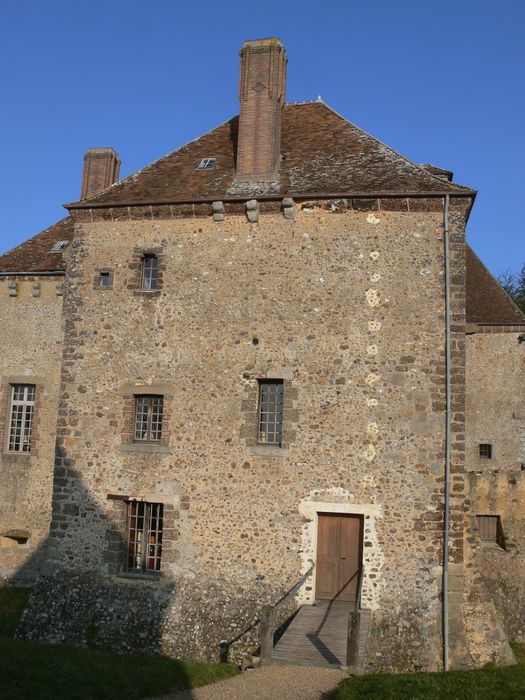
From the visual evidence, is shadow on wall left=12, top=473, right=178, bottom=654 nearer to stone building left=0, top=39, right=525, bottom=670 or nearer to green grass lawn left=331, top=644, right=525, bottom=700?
stone building left=0, top=39, right=525, bottom=670

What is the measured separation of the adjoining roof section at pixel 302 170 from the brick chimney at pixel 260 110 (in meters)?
0.36

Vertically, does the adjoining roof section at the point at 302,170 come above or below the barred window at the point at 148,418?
above

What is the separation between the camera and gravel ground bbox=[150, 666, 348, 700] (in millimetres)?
8703

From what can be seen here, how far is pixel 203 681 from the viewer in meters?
9.78

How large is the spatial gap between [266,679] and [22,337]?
9610 millimetres

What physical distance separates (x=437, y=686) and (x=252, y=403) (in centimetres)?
533

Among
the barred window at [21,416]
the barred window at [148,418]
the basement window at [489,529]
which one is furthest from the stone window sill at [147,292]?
the basement window at [489,529]

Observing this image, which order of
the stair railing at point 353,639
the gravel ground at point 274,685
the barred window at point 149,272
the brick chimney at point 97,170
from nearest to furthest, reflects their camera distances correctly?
the gravel ground at point 274,685 < the stair railing at point 353,639 < the barred window at point 149,272 < the brick chimney at point 97,170

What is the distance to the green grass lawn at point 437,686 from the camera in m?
8.22

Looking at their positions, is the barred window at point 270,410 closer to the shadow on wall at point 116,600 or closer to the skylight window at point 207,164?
the shadow on wall at point 116,600

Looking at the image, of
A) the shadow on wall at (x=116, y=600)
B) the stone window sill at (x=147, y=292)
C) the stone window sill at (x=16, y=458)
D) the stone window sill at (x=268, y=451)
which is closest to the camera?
the shadow on wall at (x=116, y=600)

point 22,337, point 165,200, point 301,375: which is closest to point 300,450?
point 301,375

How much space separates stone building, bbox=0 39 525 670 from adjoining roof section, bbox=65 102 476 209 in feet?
0.21

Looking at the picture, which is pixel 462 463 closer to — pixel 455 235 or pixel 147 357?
pixel 455 235
